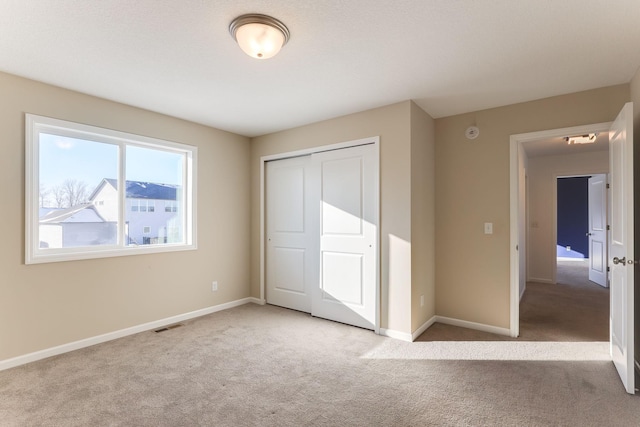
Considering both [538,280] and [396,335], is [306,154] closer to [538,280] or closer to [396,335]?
[396,335]

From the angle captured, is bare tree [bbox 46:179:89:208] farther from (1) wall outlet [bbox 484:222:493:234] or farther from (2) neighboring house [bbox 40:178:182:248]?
(1) wall outlet [bbox 484:222:493:234]

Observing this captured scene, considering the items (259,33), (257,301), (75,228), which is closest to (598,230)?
(257,301)

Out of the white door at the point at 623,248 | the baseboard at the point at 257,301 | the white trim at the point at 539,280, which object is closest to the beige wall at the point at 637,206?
the white door at the point at 623,248

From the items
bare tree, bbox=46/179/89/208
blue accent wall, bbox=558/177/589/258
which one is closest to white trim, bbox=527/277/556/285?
blue accent wall, bbox=558/177/589/258

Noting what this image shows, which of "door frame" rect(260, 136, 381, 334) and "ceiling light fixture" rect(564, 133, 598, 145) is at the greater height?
"ceiling light fixture" rect(564, 133, 598, 145)

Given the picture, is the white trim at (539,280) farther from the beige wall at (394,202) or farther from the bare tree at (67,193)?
the bare tree at (67,193)

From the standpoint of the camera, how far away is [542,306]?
4516mm

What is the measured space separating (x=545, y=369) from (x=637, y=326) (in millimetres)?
793

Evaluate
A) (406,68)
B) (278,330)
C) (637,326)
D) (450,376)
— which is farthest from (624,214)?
(278,330)

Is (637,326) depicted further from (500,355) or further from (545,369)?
(500,355)

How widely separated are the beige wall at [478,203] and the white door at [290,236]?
65.0 inches

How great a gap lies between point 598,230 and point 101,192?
7.95 m

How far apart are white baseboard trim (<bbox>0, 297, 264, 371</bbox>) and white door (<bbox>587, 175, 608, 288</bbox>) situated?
250 inches

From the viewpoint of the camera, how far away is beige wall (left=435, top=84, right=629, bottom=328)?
3.36 m
